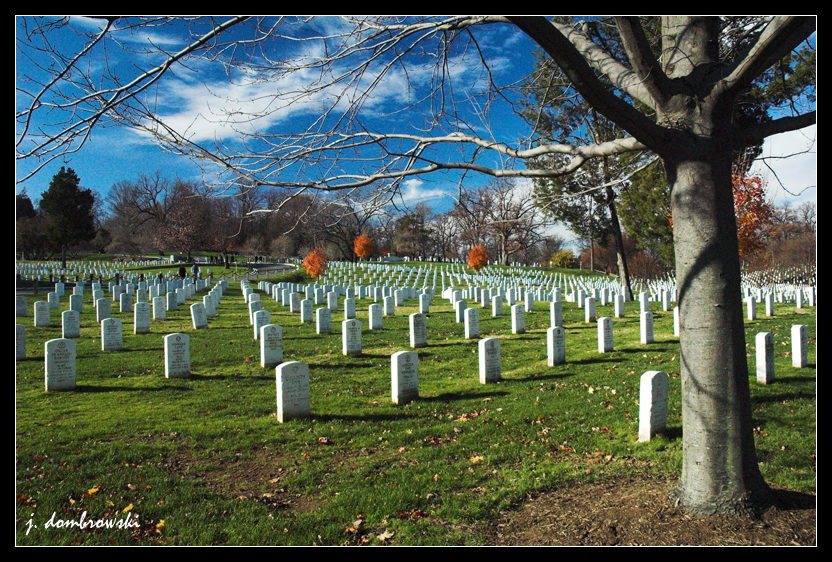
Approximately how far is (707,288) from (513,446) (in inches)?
118

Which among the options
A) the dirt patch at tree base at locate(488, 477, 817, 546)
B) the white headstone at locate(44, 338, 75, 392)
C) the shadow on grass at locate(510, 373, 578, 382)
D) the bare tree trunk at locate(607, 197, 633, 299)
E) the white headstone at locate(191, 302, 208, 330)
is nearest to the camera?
the dirt patch at tree base at locate(488, 477, 817, 546)

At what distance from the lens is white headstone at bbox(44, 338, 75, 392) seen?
827 centimetres

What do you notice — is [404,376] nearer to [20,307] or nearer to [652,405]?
[652,405]

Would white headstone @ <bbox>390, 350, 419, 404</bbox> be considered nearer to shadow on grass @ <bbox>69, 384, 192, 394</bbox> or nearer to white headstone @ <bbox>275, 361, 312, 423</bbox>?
white headstone @ <bbox>275, 361, 312, 423</bbox>

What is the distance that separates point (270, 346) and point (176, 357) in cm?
181

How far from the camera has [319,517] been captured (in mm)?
4137

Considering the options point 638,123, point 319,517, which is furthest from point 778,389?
point 319,517

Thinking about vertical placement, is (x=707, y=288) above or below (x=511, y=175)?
below

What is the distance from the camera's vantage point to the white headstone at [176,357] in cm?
941

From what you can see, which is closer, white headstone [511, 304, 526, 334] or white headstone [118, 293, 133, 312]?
white headstone [511, 304, 526, 334]

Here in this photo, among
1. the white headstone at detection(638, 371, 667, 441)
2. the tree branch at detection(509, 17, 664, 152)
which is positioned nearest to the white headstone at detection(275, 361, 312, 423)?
the white headstone at detection(638, 371, 667, 441)

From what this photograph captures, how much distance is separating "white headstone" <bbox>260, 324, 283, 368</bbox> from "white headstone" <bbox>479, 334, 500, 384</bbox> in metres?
4.43

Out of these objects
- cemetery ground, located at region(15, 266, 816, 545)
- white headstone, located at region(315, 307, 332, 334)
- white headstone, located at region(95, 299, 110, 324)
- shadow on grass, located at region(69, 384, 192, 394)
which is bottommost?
cemetery ground, located at region(15, 266, 816, 545)
